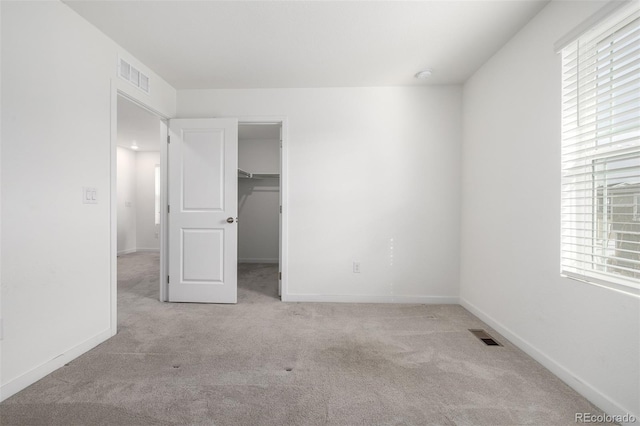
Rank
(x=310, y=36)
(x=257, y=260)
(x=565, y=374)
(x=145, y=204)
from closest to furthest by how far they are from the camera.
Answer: (x=565, y=374)
(x=310, y=36)
(x=257, y=260)
(x=145, y=204)

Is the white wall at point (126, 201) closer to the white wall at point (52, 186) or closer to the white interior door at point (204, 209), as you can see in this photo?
the white interior door at point (204, 209)

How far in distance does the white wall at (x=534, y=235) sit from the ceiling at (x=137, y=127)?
4028mm

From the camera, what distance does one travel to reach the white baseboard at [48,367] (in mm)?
1540

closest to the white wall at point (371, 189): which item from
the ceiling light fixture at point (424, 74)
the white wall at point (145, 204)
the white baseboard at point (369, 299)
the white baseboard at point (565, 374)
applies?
the white baseboard at point (369, 299)

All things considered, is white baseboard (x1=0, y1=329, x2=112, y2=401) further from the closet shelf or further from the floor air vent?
the closet shelf

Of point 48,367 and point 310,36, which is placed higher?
point 310,36

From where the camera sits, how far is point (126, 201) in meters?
6.44

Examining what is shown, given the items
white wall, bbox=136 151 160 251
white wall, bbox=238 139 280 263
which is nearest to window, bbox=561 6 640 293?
white wall, bbox=238 139 280 263

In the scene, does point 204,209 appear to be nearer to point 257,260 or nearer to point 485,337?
point 257,260

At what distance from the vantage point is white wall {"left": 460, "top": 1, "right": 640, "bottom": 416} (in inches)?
56.6

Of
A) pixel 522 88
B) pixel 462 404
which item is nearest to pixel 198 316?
pixel 462 404

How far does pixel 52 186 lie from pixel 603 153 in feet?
11.1

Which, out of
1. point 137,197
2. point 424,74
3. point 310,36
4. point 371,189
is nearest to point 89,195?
point 310,36

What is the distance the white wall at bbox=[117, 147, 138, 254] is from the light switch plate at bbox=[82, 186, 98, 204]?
5.04m
